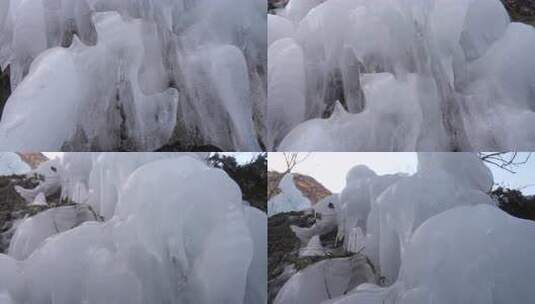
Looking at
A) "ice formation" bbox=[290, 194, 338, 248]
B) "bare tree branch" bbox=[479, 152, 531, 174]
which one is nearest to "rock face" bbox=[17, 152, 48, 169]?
"ice formation" bbox=[290, 194, 338, 248]

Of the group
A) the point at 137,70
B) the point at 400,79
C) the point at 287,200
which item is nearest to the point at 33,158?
the point at 137,70

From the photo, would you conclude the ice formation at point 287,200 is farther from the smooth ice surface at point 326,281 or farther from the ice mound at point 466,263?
the ice mound at point 466,263

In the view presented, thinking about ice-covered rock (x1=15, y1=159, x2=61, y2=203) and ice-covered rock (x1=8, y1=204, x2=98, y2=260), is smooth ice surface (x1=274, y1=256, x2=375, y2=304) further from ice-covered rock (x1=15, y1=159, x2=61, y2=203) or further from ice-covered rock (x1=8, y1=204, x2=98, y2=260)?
ice-covered rock (x1=15, y1=159, x2=61, y2=203)

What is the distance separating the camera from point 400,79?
6.34 ft

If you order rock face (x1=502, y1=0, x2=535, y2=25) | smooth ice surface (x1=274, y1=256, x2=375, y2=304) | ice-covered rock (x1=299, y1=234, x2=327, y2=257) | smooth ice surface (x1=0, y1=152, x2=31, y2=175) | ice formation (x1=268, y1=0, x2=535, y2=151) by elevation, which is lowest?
smooth ice surface (x1=274, y1=256, x2=375, y2=304)

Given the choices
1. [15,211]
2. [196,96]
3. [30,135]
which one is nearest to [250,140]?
[196,96]

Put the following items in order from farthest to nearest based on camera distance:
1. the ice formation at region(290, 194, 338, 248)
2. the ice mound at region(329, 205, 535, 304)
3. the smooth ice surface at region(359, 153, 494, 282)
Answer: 1. the ice formation at region(290, 194, 338, 248)
2. the smooth ice surface at region(359, 153, 494, 282)
3. the ice mound at region(329, 205, 535, 304)

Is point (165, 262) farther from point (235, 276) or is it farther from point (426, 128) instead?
point (426, 128)

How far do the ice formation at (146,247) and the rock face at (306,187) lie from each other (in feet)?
0.44

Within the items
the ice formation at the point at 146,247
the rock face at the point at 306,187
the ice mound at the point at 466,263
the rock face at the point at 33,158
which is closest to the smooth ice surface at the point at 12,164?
the rock face at the point at 33,158

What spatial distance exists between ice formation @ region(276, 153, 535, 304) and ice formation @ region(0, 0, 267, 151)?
454 mm

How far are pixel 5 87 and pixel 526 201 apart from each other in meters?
1.80

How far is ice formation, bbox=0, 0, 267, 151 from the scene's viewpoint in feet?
6.22

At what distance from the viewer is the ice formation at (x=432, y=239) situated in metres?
1.76
